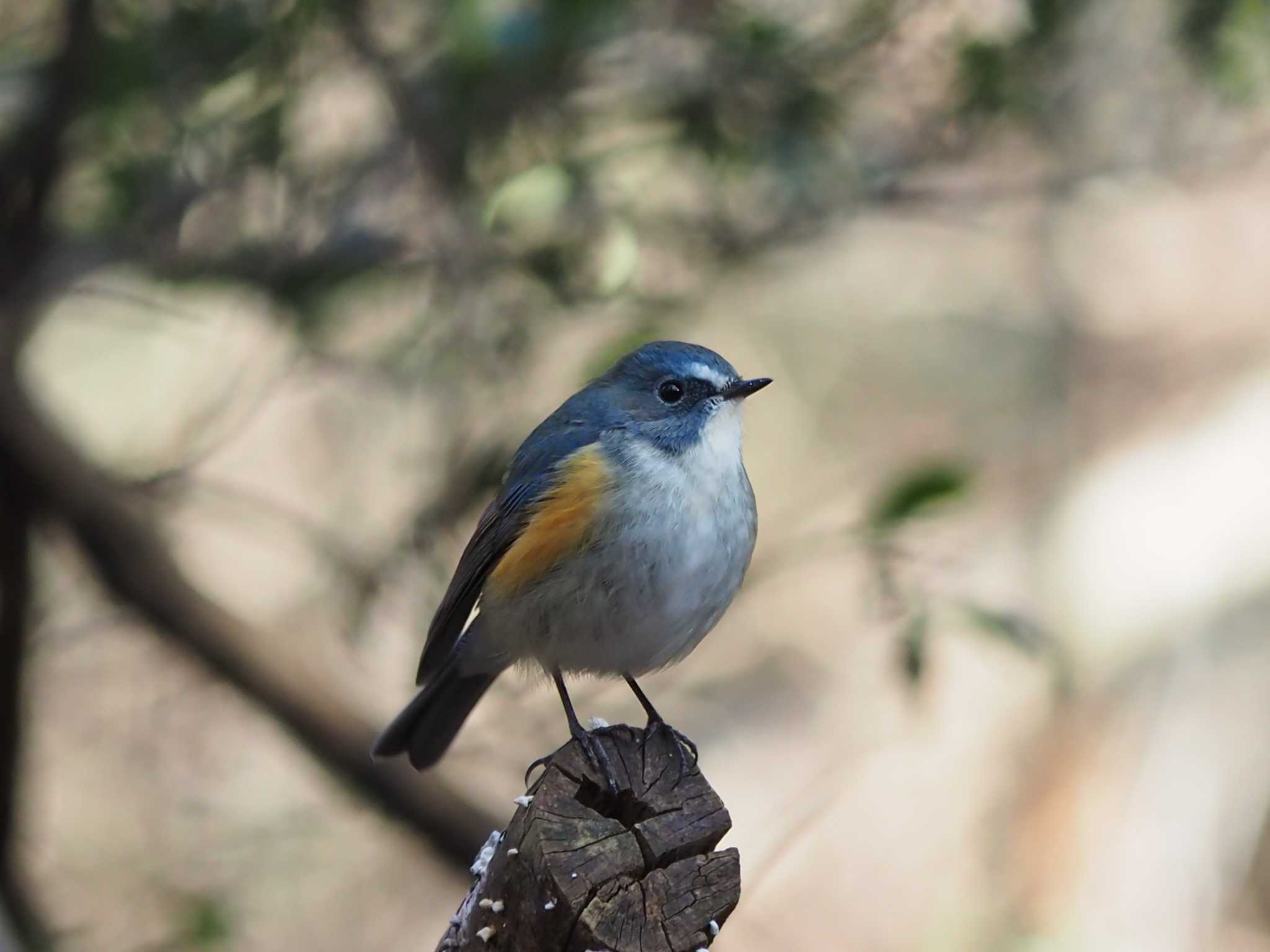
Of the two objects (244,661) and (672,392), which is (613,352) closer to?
(672,392)

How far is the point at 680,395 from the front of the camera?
377cm

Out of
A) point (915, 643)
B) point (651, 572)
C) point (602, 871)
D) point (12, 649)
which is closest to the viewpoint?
point (602, 871)

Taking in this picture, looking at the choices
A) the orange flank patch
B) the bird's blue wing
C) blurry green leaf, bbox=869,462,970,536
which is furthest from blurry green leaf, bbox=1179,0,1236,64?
the orange flank patch

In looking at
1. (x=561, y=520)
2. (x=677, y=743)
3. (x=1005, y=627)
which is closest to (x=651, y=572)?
(x=561, y=520)

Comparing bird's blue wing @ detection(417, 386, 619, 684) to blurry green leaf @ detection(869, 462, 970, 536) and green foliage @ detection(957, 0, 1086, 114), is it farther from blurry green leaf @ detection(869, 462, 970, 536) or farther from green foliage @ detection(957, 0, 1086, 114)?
green foliage @ detection(957, 0, 1086, 114)

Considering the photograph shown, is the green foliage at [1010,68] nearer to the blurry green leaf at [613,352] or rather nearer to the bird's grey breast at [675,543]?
the blurry green leaf at [613,352]

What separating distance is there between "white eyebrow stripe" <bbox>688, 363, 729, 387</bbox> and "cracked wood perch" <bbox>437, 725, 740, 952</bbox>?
1.39 meters

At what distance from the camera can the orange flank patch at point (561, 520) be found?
3500 mm

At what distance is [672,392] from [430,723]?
1189 millimetres

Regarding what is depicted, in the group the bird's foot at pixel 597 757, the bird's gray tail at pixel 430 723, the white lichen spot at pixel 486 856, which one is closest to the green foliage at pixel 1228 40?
the bird's gray tail at pixel 430 723

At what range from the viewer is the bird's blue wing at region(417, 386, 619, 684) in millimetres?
3719

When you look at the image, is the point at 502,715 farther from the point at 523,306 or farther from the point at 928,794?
the point at 928,794

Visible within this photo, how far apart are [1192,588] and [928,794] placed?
172cm

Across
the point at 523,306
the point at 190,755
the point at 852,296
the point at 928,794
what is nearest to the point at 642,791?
the point at 523,306
